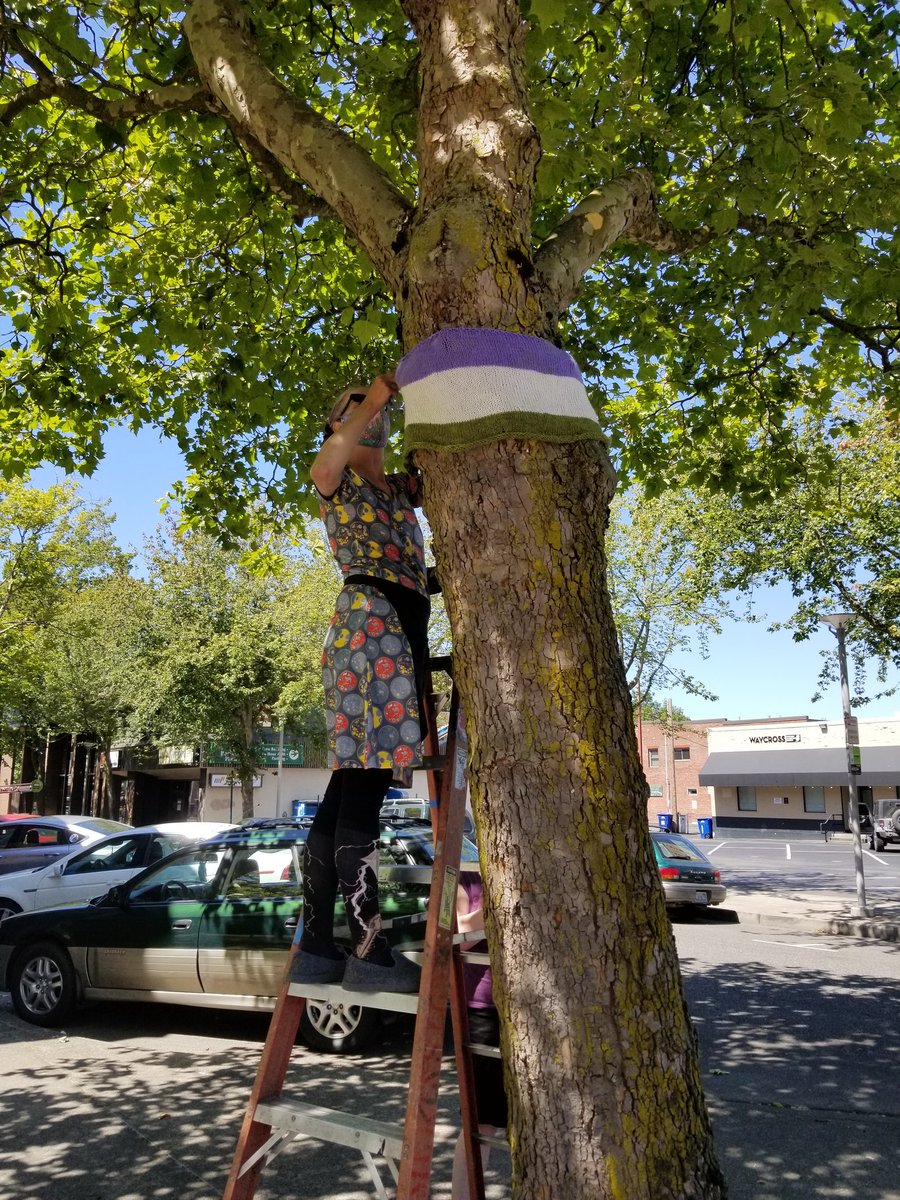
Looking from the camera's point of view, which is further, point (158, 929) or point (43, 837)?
point (43, 837)

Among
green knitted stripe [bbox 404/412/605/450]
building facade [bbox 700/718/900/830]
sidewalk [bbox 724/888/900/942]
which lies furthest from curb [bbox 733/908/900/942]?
building facade [bbox 700/718/900/830]

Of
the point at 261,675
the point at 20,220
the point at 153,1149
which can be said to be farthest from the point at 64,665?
the point at 153,1149

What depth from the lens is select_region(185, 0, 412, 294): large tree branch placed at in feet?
9.62

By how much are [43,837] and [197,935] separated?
1090 centimetres

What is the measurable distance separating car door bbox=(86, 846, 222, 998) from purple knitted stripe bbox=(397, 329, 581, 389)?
21.9ft

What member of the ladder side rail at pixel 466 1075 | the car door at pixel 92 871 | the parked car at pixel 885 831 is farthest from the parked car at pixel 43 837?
the parked car at pixel 885 831

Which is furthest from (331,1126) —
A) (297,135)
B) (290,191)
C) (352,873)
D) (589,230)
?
(290,191)

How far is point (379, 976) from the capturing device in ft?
9.27

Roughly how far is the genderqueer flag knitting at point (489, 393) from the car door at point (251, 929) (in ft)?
19.8

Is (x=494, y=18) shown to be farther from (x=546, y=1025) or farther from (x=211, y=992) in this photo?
(x=211, y=992)

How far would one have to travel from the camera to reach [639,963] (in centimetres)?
202

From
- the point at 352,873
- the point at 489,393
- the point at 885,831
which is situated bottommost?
the point at 885,831

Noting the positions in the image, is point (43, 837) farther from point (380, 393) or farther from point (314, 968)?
point (380, 393)

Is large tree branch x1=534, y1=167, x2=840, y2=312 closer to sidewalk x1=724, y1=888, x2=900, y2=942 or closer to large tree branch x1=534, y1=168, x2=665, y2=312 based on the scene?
large tree branch x1=534, y1=168, x2=665, y2=312
